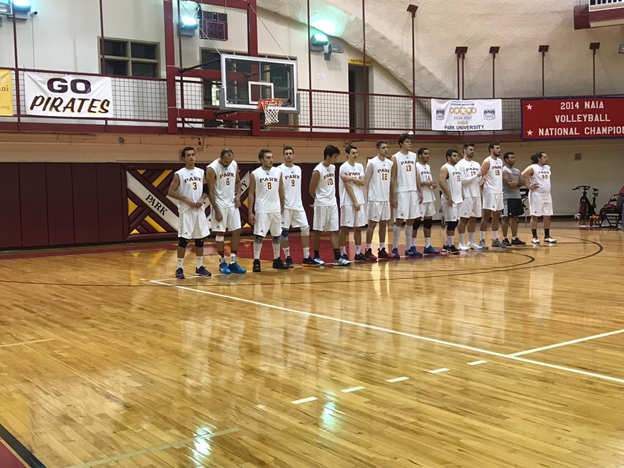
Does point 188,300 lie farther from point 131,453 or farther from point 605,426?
point 605,426

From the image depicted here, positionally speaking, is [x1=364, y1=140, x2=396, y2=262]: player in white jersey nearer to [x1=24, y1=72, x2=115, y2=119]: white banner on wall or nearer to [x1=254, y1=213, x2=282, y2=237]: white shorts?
[x1=254, y1=213, x2=282, y2=237]: white shorts

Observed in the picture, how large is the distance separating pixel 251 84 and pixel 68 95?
4.05m

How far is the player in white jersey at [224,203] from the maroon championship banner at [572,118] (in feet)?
44.4

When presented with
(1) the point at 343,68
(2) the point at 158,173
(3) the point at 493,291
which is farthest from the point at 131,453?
(1) the point at 343,68

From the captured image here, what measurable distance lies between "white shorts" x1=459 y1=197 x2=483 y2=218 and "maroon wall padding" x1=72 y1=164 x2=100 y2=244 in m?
8.86

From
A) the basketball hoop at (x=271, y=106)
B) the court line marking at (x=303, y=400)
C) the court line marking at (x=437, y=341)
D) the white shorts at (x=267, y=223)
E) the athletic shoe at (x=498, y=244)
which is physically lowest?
the court line marking at (x=303, y=400)

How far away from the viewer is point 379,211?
11.1 metres

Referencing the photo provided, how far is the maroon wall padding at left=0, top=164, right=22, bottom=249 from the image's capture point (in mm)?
14797

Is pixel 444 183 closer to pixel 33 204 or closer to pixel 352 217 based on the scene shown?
pixel 352 217

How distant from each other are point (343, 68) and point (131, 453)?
742 inches

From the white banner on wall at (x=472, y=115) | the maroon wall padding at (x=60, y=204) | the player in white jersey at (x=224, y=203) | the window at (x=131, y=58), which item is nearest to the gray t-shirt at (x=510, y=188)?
the player in white jersey at (x=224, y=203)

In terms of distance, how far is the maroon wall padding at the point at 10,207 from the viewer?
48.5 feet

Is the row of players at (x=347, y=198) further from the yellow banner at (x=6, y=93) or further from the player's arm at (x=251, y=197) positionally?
the yellow banner at (x=6, y=93)

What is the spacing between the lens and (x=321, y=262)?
10.5 metres
